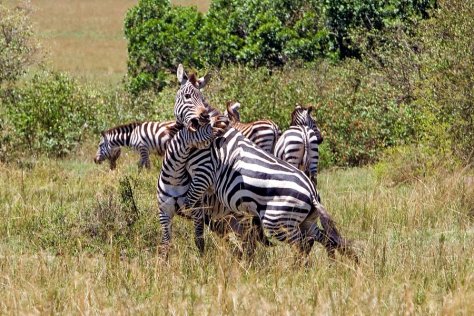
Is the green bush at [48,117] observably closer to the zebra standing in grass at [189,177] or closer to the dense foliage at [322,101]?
the dense foliage at [322,101]

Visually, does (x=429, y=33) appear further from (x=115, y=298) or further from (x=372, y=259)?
(x=115, y=298)

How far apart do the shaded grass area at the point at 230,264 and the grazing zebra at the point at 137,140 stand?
4241 millimetres

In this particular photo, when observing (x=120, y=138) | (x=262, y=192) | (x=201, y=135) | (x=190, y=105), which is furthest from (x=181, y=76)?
(x=120, y=138)

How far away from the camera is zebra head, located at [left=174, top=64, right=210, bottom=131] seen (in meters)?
9.59

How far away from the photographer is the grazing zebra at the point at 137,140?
17156 millimetres

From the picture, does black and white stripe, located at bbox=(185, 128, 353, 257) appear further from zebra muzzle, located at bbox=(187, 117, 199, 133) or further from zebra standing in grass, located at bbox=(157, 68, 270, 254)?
zebra muzzle, located at bbox=(187, 117, 199, 133)

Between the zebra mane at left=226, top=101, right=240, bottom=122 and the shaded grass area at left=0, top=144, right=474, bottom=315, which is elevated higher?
the zebra mane at left=226, top=101, right=240, bottom=122

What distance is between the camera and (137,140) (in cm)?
1753

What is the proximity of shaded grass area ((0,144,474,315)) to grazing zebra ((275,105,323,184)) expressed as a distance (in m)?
0.81

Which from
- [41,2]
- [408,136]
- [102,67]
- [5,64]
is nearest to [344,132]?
[408,136]

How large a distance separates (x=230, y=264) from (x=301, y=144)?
5521mm

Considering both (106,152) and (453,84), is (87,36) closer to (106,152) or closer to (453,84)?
(106,152)

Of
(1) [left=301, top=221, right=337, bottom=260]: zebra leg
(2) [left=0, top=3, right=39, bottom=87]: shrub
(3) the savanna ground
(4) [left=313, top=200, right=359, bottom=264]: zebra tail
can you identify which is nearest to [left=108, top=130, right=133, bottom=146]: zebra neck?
(3) the savanna ground

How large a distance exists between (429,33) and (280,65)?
296 inches
